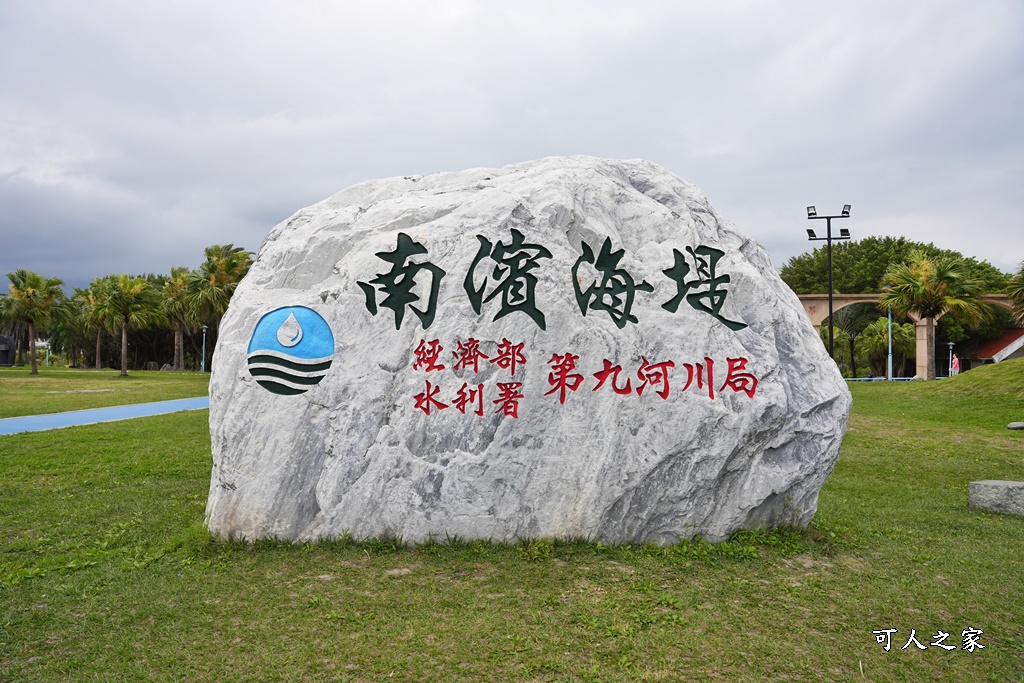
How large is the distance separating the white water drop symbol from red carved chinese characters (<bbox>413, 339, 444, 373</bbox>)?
1.05 metres

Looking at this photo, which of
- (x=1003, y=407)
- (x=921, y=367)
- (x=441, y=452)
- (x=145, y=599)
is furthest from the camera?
(x=921, y=367)

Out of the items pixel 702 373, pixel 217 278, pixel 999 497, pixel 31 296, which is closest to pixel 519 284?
pixel 702 373

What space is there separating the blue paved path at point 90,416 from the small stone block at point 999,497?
1594 cm

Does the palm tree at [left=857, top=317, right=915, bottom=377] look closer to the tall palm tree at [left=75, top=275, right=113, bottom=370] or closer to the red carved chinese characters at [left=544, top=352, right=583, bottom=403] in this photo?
the red carved chinese characters at [left=544, top=352, right=583, bottom=403]

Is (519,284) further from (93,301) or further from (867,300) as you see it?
(93,301)

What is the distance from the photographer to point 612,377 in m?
5.95

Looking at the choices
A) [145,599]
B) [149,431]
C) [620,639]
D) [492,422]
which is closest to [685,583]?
[620,639]

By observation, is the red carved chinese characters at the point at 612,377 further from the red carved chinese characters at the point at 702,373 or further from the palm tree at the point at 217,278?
the palm tree at the point at 217,278

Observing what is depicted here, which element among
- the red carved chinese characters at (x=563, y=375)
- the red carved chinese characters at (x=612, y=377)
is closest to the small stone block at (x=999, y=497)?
the red carved chinese characters at (x=612, y=377)

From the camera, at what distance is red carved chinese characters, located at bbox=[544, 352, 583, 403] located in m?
5.95

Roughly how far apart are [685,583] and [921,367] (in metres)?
31.8

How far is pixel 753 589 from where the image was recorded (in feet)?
17.0

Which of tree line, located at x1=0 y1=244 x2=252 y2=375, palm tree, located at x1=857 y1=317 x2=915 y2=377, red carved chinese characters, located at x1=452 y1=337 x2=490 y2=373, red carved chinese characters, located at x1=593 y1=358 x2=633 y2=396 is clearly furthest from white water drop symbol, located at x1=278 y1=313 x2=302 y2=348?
palm tree, located at x1=857 y1=317 x2=915 y2=377

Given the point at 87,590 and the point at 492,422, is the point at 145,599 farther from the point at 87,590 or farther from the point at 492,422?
the point at 492,422
